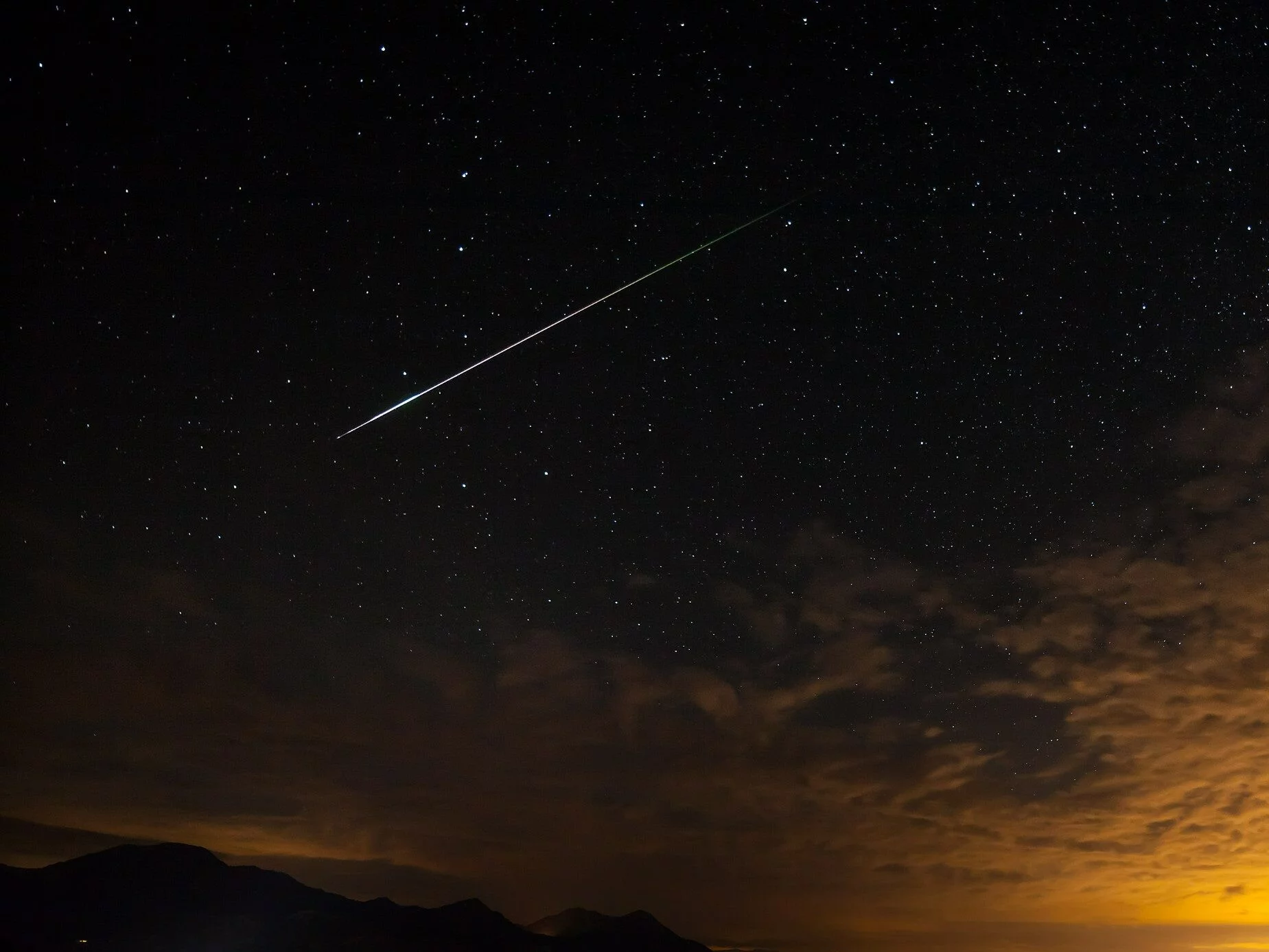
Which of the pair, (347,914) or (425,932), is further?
(425,932)

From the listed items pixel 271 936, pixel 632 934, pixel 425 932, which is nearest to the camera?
pixel 271 936

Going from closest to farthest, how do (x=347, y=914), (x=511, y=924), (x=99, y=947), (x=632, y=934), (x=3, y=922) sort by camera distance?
(x=3, y=922), (x=99, y=947), (x=347, y=914), (x=511, y=924), (x=632, y=934)

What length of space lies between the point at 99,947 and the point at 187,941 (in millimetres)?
13623

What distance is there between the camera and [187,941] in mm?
124625

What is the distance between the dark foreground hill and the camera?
119938 millimetres

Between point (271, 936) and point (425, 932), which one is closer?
point (271, 936)

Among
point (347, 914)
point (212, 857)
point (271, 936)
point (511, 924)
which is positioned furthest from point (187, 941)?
point (511, 924)

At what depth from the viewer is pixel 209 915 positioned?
136000 millimetres

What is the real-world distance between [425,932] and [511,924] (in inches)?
940

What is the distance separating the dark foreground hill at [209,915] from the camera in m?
120

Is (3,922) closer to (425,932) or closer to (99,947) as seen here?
(99,947)

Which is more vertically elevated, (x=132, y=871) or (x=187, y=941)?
(x=132, y=871)

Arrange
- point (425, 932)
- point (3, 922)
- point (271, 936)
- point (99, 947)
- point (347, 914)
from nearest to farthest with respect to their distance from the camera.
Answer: point (3, 922), point (99, 947), point (271, 936), point (347, 914), point (425, 932)

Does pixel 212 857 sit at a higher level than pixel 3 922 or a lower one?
higher
